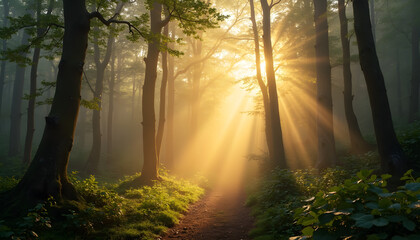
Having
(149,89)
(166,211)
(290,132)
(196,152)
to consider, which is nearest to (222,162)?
(196,152)

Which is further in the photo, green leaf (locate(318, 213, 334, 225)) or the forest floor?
the forest floor

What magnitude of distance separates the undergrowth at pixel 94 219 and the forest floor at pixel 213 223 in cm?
38

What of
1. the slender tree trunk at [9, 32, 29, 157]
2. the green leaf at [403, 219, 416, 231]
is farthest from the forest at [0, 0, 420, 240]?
the slender tree trunk at [9, 32, 29, 157]

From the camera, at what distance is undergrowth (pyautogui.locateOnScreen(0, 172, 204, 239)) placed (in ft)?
14.9

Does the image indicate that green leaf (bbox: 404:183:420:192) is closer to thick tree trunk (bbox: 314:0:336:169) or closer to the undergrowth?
the undergrowth

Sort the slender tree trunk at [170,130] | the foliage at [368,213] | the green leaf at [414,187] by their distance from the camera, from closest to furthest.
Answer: the foliage at [368,213] → the green leaf at [414,187] → the slender tree trunk at [170,130]

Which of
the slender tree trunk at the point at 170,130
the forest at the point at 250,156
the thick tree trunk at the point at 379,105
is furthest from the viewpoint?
the slender tree trunk at the point at 170,130

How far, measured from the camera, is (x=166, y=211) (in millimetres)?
7395

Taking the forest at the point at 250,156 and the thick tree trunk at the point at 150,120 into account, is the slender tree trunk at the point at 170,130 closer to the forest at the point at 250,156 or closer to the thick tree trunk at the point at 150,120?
the forest at the point at 250,156

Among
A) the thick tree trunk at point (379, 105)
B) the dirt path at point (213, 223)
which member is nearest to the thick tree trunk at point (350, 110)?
the thick tree trunk at point (379, 105)

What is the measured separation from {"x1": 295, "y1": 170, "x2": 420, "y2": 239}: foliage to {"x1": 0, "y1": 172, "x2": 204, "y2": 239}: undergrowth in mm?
4113

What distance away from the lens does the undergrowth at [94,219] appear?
4547mm

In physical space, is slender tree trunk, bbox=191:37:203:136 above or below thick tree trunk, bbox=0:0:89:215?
above

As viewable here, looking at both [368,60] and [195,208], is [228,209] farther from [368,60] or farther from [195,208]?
[368,60]
